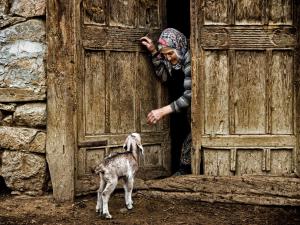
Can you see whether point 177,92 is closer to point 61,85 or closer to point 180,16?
point 180,16

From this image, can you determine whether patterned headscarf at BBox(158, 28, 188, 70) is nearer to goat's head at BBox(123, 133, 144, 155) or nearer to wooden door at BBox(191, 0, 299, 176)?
wooden door at BBox(191, 0, 299, 176)

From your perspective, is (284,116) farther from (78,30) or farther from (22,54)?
(22,54)

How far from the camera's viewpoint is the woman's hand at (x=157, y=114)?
6.20 m

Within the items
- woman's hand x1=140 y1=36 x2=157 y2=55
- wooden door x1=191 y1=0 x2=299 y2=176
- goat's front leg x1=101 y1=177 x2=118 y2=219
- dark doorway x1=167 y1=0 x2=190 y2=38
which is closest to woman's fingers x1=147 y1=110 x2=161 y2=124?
wooden door x1=191 y1=0 x2=299 y2=176

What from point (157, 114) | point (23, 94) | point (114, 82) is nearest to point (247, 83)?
point (157, 114)

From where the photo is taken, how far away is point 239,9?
6.06 meters

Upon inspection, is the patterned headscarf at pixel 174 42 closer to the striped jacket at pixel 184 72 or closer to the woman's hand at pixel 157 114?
the striped jacket at pixel 184 72

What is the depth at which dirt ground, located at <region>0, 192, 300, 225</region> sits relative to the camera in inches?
212

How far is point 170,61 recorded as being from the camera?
6512 millimetres

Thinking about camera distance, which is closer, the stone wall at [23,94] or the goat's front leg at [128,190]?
the goat's front leg at [128,190]

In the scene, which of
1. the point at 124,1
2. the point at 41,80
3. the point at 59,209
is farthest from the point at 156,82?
the point at 59,209

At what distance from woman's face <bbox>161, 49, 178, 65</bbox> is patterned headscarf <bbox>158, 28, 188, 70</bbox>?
0.14ft

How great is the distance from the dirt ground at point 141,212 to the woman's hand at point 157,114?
93 centimetres

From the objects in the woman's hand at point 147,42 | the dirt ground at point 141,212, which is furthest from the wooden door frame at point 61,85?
the woman's hand at point 147,42
